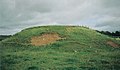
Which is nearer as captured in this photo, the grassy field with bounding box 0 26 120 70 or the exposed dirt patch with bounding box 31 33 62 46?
the grassy field with bounding box 0 26 120 70

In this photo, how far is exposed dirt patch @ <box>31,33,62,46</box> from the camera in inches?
1737

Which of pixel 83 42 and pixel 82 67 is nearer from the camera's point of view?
pixel 82 67

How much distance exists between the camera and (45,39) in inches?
1799

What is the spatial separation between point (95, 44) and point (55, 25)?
1111cm

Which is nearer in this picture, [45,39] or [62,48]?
[62,48]

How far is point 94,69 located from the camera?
78.5ft

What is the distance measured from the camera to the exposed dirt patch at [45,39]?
44.1 metres

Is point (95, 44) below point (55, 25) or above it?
below

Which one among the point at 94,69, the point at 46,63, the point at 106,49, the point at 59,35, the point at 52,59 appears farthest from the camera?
the point at 59,35

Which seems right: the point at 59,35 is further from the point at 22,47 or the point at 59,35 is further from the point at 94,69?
the point at 94,69

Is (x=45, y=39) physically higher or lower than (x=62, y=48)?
higher

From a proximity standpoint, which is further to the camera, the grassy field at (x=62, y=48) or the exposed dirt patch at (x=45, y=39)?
the exposed dirt patch at (x=45, y=39)

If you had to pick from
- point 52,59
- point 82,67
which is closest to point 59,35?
point 52,59

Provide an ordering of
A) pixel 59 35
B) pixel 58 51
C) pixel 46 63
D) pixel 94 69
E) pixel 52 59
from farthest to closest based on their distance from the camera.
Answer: pixel 59 35 → pixel 58 51 → pixel 52 59 → pixel 46 63 → pixel 94 69
